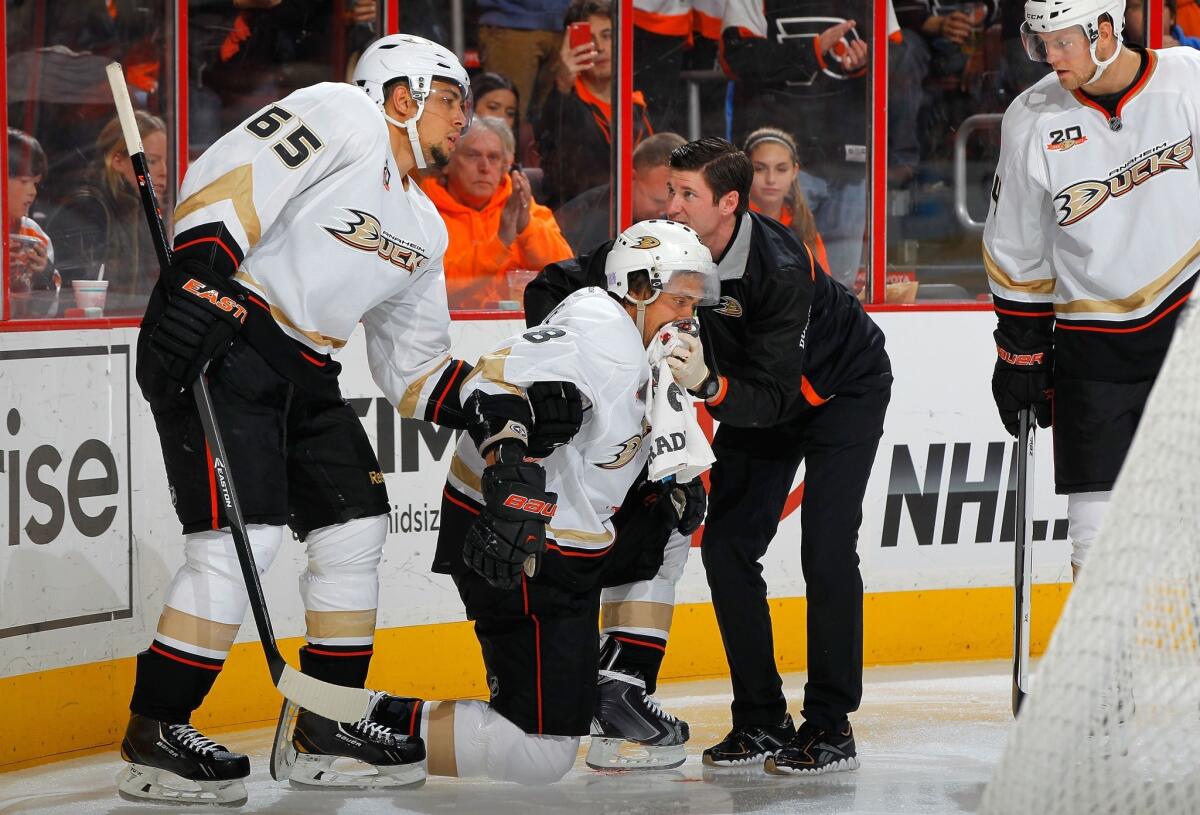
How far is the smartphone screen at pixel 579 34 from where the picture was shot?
183 inches

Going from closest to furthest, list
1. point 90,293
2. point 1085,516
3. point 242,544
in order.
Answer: point 242,544 → point 1085,516 → point 90,293

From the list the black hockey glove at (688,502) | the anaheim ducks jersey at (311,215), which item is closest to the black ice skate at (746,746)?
the black hockey glove at (688,502)

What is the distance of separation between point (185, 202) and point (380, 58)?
47 centimetres

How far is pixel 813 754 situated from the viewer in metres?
3.31

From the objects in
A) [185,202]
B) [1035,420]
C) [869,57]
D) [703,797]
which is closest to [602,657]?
[703,797]

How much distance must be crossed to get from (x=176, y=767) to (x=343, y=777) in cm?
36

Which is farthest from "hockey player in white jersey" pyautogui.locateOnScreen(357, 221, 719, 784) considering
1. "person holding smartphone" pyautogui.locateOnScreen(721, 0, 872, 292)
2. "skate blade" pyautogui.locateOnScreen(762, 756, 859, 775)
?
"person holding smartphone" pyautogui.locateOnScreen(721, 0, 872, 292)

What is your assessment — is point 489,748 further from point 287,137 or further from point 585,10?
point 585,10

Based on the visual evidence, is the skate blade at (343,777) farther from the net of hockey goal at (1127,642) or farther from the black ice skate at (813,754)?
the net of hockey goal at (1127,642)

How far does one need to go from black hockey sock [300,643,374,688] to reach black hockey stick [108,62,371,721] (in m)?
0.07

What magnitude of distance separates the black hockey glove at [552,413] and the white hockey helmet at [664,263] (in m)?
0.26

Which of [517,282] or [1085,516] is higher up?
[517,282]

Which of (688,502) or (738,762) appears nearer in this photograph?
(688,502)

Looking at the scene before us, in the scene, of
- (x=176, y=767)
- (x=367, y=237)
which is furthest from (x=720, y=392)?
(x=176, y=767)
